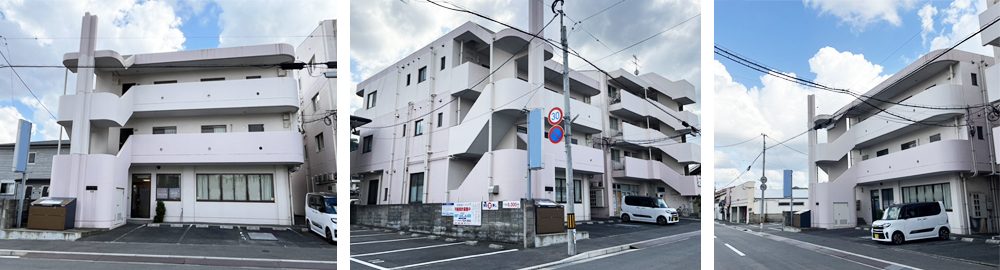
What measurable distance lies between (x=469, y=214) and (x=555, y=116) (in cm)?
212

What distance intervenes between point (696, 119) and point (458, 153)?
3525 mm

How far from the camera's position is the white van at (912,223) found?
8.06 metres

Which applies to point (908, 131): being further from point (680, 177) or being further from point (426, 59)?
point (426, 59)

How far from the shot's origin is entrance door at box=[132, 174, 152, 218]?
13594 millimetres

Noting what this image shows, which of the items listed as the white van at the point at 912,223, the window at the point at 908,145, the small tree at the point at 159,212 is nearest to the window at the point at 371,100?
the window at the point at 908,145

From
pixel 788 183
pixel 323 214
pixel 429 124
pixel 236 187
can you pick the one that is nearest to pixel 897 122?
pixel 429 124

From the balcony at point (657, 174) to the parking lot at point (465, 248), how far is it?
499 mm

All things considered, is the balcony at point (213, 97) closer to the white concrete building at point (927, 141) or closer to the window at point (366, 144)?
the window at point (366, 144)

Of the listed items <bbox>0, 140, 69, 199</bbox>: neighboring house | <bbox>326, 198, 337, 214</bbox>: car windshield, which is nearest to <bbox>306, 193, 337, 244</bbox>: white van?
<bbox>326, 198, 337, 214</bbox>: car windshield

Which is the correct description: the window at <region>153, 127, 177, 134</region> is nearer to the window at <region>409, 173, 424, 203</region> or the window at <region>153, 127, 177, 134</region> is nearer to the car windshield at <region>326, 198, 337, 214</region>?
the car windshield at <region>326, 198, 337, 214</region>

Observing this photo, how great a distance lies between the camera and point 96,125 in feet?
41.3

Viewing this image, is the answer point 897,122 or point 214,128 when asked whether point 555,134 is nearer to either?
point 897,122

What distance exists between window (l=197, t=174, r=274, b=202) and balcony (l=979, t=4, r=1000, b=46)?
14.9m

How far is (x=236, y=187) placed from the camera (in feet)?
44.4
